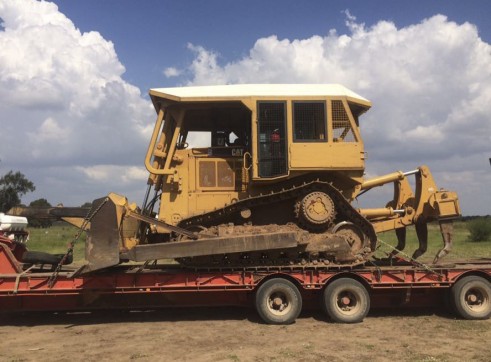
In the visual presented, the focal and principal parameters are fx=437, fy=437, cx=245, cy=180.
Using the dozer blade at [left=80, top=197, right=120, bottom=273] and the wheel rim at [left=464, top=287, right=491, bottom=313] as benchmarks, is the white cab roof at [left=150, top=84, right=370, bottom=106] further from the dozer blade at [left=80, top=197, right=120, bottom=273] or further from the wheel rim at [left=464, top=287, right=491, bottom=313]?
Answer: the wheel rim at [left=464, top=287, right=491, bottom=313]

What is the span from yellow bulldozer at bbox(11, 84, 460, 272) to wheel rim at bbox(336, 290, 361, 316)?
637 mm

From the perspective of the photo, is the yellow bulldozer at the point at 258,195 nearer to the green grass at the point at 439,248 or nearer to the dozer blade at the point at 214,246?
the dozer blade at the point at 214,246

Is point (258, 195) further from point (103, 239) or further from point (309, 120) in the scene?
point (103, 239)

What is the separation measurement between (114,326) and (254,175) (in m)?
3.99

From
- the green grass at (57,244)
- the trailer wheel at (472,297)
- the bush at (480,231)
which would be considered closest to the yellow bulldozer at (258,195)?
the trailer wheel at (472,297)

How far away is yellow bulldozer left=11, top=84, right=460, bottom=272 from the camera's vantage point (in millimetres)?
8188

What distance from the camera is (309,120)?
29.6ft

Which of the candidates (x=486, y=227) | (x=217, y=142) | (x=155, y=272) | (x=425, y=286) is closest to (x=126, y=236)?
(x=155, y=272)

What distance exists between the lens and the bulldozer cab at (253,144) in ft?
28.9

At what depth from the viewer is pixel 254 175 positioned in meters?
8.78

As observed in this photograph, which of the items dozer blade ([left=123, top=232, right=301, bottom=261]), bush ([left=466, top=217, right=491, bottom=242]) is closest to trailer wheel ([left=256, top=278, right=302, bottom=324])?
dozer blade ([left=123, top=232, right=301, bottom=261])

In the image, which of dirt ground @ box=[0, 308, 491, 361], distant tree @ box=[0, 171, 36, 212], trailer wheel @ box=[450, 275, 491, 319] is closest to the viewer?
dirt ground @ box=[0, 308, 491, 361]

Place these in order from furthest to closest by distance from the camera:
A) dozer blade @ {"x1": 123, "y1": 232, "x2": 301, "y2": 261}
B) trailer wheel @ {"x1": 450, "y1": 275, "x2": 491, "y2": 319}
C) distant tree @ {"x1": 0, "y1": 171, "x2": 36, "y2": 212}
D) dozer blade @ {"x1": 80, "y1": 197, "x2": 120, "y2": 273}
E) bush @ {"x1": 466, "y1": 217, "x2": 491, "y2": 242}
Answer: distant tree @ {"x1": 0, "y1": 171, "x2": 36, "y2": 212}, bush @ {"x1": 466, "y1": 217, "x2": 491, "y2": 242}, trailer wheel @ {"x1": 450, "y1": 275, "x2": 491, "y2": 319}, dozer blade @ {"x1": 123, "y1": 232, "x2": 301, "y2": 261}, dozer blade @ {"x1": 80, "y1": 197, "x2": 120, "y2": 273}

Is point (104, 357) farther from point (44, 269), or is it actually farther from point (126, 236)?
point (44, 269)
